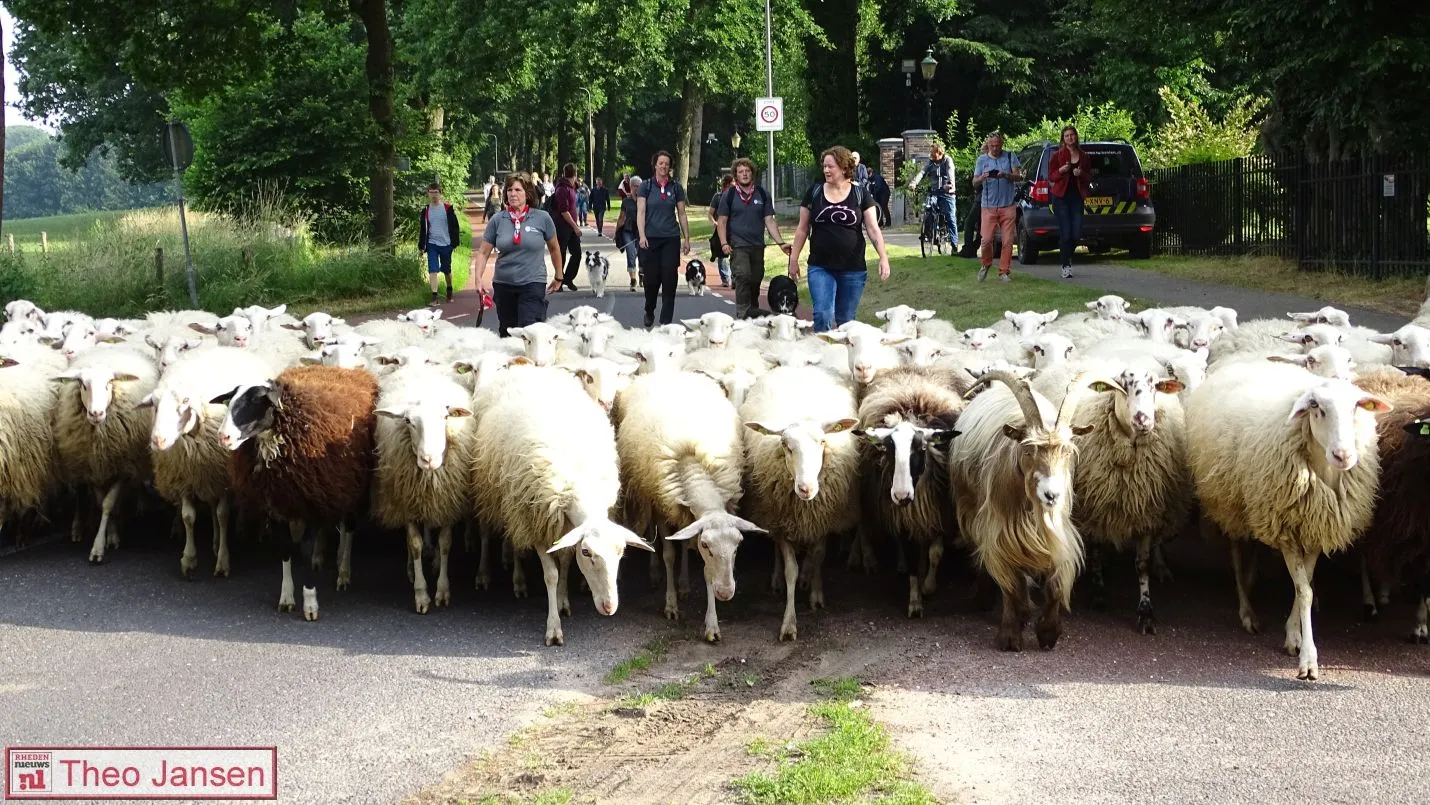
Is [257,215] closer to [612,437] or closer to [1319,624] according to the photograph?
[612,437]

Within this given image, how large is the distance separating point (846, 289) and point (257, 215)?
61.5 ft

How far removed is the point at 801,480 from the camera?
7.52m

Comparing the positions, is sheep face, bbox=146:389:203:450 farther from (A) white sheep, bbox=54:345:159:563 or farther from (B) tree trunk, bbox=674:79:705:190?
(B) tree trunk, bbox=674:79:705:190

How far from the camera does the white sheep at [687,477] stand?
7.43 metres

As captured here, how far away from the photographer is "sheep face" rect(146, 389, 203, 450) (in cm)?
812

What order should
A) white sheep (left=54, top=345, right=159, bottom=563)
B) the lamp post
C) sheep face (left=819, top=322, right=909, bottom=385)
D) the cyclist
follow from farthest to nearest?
the lamp post < the cyclist < sheep face (left=819, top=322, right=909, bottom=385) < white sheep (left=54, top=345, right=159, bottom=563)

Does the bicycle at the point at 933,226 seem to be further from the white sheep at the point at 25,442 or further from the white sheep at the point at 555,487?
the white sheep at the point at 25,442

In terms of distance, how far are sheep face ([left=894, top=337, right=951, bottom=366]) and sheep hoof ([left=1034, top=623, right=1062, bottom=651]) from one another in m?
3.23

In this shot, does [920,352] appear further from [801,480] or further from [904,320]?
[801,480]

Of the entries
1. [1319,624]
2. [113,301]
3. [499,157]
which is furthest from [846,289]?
[499,157]

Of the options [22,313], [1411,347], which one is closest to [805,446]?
[1411,347]

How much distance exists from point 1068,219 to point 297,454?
12915 mm

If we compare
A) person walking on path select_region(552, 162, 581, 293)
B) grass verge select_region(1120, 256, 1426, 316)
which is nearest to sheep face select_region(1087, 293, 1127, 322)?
grass verge select_region(1120, 256, 1426, 316)

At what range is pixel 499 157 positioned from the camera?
3607 inches
